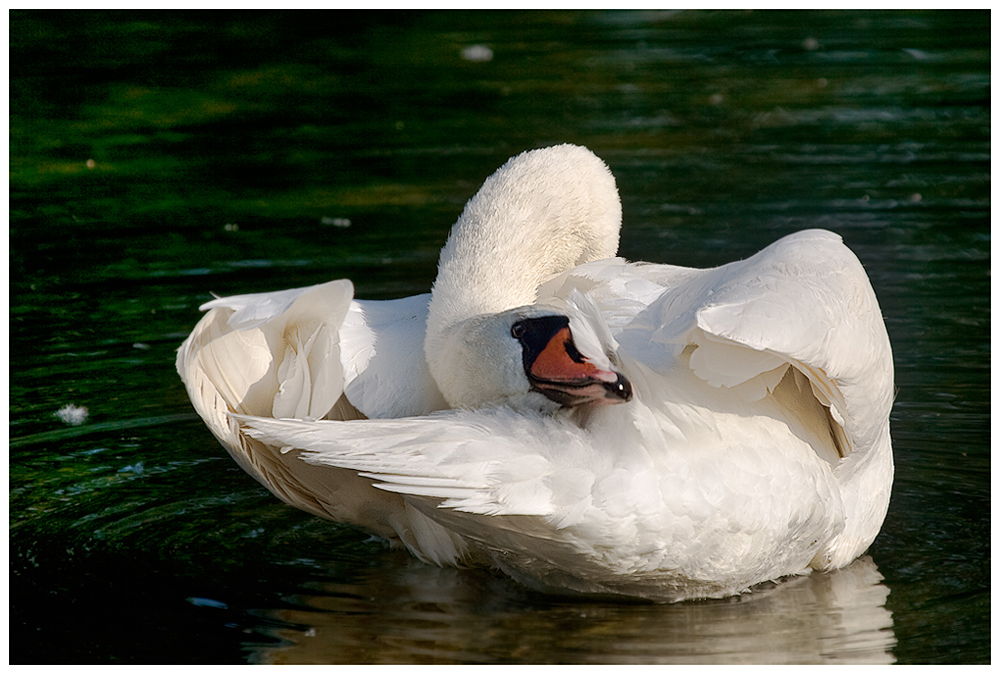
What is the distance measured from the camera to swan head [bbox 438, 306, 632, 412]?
359cm

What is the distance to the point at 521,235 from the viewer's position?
4621 millimetres

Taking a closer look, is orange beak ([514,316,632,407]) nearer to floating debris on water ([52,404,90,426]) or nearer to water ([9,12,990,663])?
water ([9,12,990,663])

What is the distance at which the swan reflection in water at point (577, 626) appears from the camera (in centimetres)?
416

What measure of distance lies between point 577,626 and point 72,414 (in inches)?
122

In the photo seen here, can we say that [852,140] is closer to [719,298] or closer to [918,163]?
[918,163]

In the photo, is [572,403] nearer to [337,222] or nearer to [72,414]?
[72,414]

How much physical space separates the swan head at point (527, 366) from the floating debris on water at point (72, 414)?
9.27 feet

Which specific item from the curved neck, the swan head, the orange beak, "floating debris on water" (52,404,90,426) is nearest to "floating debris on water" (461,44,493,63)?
"floating debris on water" (52,404,90,426)

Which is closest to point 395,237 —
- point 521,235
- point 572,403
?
point 521,235

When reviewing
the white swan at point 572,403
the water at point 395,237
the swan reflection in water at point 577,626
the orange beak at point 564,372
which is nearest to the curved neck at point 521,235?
the white swan at point 572,403

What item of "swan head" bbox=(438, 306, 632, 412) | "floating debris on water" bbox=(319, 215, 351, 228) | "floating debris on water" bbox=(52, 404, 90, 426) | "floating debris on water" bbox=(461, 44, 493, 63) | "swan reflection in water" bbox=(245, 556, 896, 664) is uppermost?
"floating debris on water" bbox=(461, 44, 493, 63)

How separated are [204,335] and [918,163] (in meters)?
7.35

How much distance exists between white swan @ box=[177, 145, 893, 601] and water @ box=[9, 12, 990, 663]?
295 millimetres

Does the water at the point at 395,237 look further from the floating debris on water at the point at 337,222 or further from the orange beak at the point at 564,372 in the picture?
the orange beak at the point at 564,372
